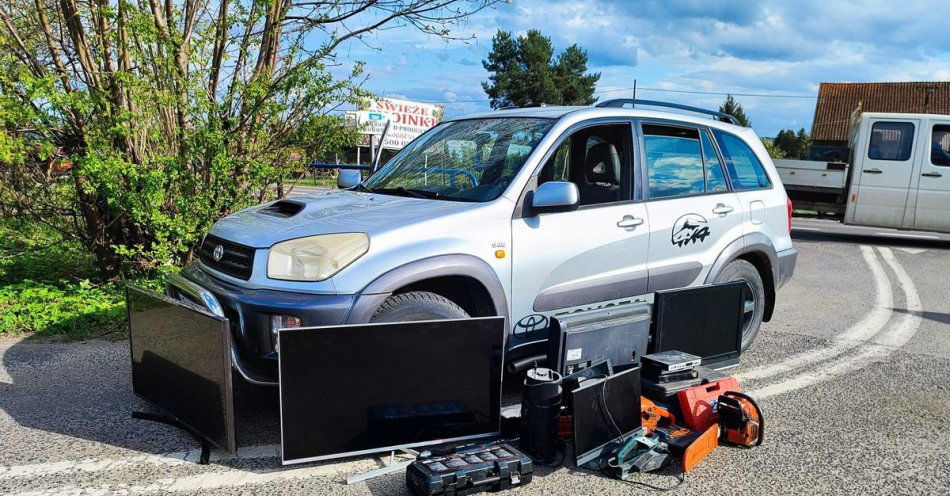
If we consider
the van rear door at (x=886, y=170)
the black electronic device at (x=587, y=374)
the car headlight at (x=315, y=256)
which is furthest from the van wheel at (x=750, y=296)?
the van rear door at (x=886, y=170)

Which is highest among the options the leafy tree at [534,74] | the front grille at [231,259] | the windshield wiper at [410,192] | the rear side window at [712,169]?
the leafy tree at [534,74]

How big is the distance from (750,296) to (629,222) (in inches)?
63.4

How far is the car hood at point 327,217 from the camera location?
3.61m

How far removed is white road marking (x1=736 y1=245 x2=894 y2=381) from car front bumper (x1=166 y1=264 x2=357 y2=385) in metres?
3.08

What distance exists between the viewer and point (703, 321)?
4.66 metres

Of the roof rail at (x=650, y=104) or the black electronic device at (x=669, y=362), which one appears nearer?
the black electronic device at (x=669, y=362)

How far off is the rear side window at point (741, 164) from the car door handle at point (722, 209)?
0.25 m

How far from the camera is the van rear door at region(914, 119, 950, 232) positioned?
1225 cm

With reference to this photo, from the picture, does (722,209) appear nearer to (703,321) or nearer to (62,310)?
(703,321)

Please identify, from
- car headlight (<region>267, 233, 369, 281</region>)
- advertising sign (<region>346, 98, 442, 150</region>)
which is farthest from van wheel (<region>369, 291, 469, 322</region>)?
advertising sign (<region>346, 98, 442, 150</region>)

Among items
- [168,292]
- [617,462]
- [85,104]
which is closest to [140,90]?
[85,104]

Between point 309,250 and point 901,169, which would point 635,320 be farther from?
point 901,169

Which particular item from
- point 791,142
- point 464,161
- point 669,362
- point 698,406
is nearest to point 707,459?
point 698,406

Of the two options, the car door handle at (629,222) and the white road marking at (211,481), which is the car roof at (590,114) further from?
the white road marking at (211,481)
